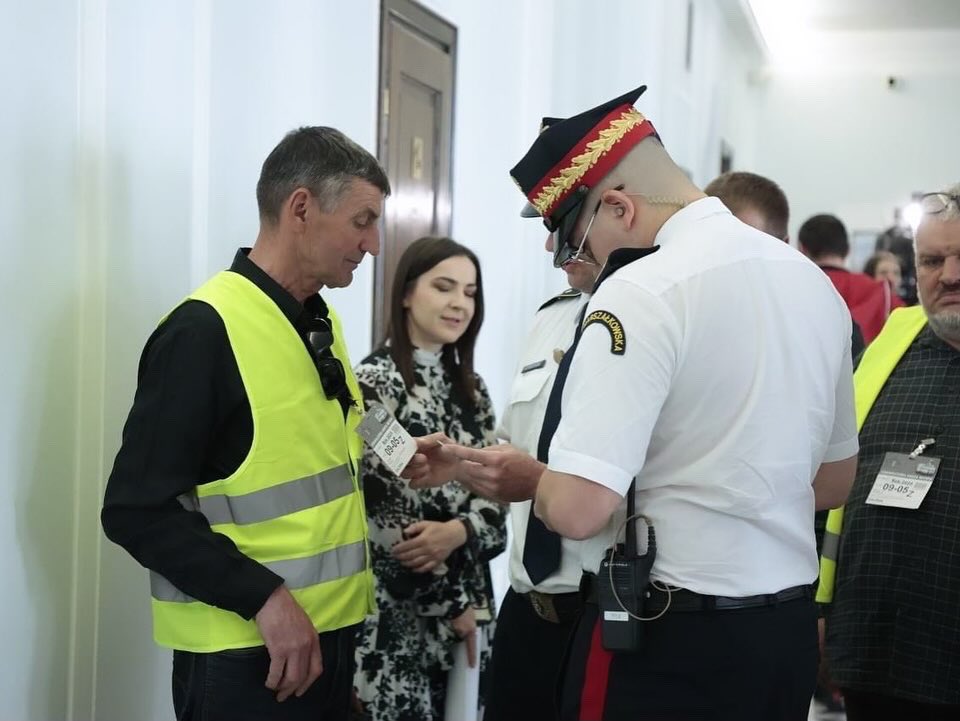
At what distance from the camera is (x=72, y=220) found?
2021mm

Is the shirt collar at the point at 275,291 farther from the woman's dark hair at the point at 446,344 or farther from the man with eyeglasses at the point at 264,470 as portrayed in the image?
the woman's dark hair at the point at 446,344

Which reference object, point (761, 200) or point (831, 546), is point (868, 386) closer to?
point (831, 546)

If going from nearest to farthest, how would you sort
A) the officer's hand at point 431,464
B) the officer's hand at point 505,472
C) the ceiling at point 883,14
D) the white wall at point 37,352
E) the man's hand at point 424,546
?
the officer's hand at point 505,472 < the white wall at point 37,352 < the officer's hand at point 431,464 < the man's hand at point 424,546 < the ceiling at point 883,14

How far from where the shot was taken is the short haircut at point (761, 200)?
2.72 metres

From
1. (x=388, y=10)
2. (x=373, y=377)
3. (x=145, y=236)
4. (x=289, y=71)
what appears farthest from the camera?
(x=388, y=10)

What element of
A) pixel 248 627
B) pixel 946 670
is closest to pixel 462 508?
pixel 248 627

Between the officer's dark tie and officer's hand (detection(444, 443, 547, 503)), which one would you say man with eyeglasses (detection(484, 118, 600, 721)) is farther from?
officer's hand (detection(444, 443, 547, 503))

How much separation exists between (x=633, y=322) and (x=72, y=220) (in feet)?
3.69

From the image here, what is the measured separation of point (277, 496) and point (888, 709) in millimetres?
1231

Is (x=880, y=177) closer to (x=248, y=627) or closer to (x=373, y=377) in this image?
(x=373, y=377)

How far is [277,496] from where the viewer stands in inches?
69.6

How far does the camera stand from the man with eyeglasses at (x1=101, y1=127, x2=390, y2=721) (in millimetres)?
1669

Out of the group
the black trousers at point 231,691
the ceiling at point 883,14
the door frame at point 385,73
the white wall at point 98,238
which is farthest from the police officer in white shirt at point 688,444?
the ceiling at point 883,14

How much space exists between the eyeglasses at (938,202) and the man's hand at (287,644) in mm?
1416
